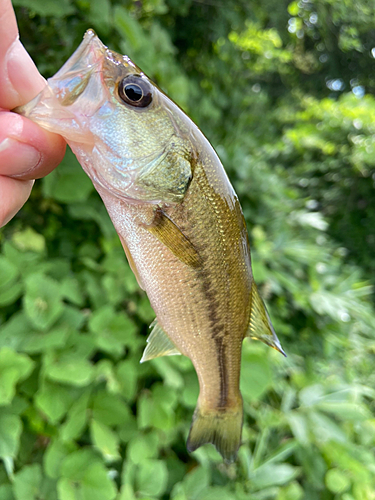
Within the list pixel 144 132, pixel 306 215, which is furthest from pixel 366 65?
pixel 144 132

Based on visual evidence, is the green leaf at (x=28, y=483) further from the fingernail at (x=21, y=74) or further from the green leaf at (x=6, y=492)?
the fingernail at (x=21, y=74)

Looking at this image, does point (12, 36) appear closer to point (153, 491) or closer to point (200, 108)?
point (153, 491)

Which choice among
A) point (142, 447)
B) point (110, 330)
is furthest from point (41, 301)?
point (142, 447)

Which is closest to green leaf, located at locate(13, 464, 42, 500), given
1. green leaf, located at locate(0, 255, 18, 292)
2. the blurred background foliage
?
the blurred background foliage

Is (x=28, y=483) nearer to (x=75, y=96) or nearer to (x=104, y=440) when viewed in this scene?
(x=104, y=440)

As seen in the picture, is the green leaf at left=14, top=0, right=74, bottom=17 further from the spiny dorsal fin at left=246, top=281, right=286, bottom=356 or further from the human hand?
the spiny dorsal fin at left=246, top=281, right=286, bottom=356

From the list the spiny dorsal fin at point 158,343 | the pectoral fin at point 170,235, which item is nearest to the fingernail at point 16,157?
the pectoral fin at point 170,235
